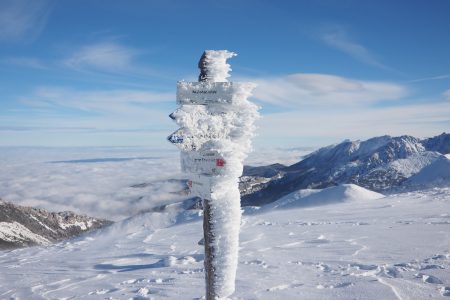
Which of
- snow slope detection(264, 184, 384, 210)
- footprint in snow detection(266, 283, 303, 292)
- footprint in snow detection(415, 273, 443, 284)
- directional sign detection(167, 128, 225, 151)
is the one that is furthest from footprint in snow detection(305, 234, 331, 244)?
snow slope detection(264, 184, 384, 210)

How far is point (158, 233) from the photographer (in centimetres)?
3011

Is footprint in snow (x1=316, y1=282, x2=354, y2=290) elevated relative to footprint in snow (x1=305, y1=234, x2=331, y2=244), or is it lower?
elevated

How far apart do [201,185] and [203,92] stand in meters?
1.42

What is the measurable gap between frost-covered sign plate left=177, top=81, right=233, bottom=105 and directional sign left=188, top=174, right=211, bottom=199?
1138mm

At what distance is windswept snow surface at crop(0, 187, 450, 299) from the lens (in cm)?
1116

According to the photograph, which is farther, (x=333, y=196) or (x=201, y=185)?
(x=333, y=196)

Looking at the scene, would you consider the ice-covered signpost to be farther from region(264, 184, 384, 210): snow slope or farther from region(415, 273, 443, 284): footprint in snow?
region(264, 184, 384, 210): snow slope

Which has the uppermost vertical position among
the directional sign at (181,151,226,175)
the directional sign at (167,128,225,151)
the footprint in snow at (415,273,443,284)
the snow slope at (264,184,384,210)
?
the directional sign at (167,128,225,151)

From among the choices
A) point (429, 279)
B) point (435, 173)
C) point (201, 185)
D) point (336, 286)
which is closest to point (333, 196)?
point (429, 279)

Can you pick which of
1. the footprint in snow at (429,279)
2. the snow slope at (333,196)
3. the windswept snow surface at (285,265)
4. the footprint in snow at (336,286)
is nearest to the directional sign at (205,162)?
the windswept snow surface at (285,265)

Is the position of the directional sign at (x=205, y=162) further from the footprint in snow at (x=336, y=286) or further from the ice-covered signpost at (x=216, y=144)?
the footprint in snow at (x=336, y=286)

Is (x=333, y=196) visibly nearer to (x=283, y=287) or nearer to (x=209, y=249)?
(x=283, y=287)

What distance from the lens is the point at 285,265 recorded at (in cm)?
1467

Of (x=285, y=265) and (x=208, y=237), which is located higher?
(x=208, y=237)
